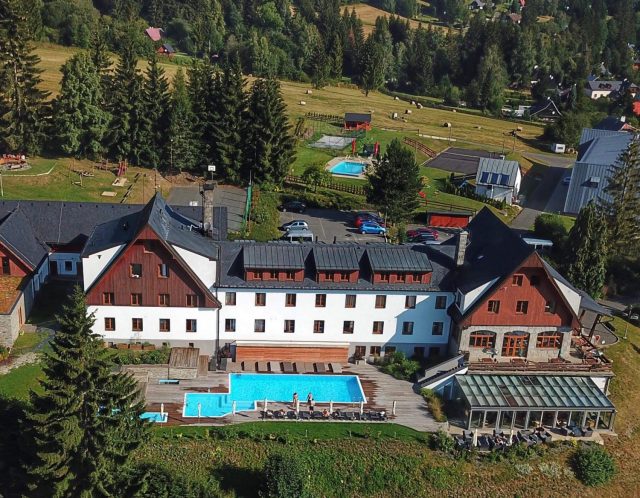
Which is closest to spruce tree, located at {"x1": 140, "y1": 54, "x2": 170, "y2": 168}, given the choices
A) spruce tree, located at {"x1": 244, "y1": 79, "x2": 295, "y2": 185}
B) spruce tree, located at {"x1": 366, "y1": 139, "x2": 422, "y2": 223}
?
spruce tree, located at {"x1": 244, "y1": 79, "x2": 295, "y2": 185}

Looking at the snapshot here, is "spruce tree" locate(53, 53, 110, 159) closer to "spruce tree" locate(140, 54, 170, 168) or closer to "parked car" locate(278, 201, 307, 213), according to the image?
"spruce tree" locate(140, 54, 170, 168)

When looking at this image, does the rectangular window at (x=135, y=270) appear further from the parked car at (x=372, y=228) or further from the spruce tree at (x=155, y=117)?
the spruce tree at (x=155, y=117)

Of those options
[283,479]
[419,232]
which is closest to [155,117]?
[419,232]

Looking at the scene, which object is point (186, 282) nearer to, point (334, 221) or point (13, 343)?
point (13, 343)

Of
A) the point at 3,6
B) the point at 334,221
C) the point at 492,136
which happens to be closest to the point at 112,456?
the point at 334,221

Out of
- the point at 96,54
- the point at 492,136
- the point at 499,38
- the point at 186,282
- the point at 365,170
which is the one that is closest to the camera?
the point at 186,282

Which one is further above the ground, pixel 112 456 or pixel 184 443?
pixel 112 456
